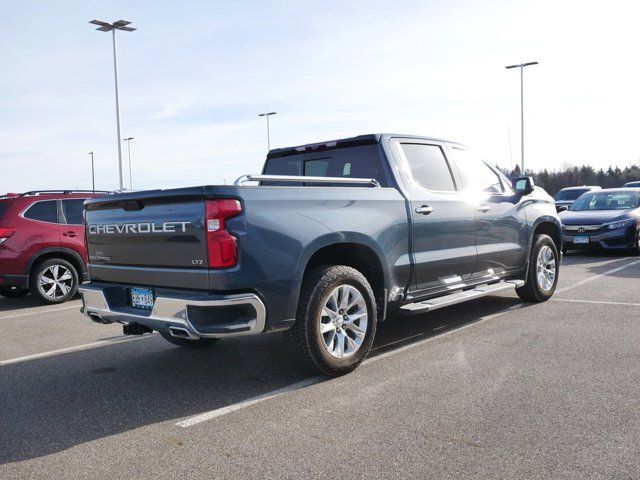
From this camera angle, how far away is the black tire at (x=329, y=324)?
446 centimetres

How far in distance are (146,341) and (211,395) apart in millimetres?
2087

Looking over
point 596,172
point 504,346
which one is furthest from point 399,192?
point 596,172

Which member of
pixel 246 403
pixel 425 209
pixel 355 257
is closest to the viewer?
pixel 246 403

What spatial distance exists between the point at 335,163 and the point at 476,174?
64.0 inches

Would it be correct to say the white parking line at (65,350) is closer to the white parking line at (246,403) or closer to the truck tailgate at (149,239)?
the truck tailgate at (149,239)

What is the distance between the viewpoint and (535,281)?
289 inches

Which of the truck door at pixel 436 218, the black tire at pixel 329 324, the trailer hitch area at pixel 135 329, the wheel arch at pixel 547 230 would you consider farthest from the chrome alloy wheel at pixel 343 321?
the wheel arch at pixel 547 230

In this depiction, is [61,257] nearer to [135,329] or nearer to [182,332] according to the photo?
[135,329]

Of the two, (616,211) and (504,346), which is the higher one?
(616,211)

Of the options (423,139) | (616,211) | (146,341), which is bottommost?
(146,341)

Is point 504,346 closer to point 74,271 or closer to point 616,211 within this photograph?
point 74,271

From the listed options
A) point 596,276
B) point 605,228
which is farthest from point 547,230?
point 605,228

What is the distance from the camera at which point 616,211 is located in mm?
13773

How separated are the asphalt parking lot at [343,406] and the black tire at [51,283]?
285 cm
